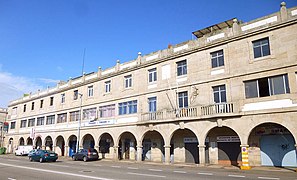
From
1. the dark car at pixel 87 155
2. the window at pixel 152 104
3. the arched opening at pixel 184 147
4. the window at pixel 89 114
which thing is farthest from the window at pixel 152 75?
the dark car at pixel 87 155

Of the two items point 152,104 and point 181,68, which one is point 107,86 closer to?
point 152,104

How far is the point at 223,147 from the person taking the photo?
22047mm

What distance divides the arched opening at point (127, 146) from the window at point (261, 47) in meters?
16.0

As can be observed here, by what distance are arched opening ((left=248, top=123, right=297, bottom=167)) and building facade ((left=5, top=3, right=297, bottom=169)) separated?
0.07 m

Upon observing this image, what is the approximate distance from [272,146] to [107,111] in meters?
18.8

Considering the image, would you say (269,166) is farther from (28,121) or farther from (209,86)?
(28,121)

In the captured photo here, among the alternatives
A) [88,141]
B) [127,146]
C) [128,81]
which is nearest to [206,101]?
[128,81]

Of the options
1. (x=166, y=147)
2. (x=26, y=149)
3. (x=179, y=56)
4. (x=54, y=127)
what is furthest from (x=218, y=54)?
(x=26, y=149)

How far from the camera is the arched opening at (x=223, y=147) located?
841 inches

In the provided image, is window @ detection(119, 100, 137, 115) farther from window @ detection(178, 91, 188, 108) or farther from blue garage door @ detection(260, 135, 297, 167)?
blue garage door @ detection(260, 135, 297, 167)

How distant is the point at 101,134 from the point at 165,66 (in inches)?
459

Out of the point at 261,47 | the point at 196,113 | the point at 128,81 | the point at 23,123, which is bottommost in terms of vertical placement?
the point at 196,113

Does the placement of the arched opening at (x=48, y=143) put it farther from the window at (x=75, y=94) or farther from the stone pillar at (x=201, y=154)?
the stone pillar at (x=201, y=154)

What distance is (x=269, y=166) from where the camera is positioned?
19.3m
